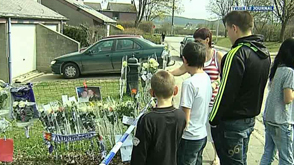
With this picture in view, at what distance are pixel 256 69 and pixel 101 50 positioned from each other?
417 inches

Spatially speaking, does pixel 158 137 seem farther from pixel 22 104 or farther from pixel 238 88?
pixel 22 104

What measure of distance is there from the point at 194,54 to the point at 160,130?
3.12ft

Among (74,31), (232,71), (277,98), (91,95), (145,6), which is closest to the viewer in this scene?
(232,71)

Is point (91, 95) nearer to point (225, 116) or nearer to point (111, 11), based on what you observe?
point (225, 116)

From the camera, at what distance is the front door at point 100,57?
12.9 meters

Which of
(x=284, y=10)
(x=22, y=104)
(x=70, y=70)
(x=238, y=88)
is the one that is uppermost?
(x=284, y=10)

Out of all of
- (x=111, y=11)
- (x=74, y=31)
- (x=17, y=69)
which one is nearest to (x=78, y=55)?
(x=17, y=69)

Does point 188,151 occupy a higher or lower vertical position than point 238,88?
lower

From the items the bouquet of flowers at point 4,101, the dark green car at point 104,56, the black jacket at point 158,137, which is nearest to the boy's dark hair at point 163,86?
the black jacket at point 158,137

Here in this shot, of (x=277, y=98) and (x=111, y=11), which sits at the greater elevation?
(x=111, y=11)

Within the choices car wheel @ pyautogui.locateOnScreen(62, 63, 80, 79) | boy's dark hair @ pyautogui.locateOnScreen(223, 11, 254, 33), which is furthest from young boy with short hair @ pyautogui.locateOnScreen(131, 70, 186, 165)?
car wheel @ pyautogui.locateOnScreen(62, 63, 80, 79)

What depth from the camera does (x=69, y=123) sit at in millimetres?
3889

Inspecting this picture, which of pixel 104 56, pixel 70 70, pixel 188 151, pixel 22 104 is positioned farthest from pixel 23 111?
pixel 70 70

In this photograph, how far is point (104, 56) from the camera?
12914 millimetres
